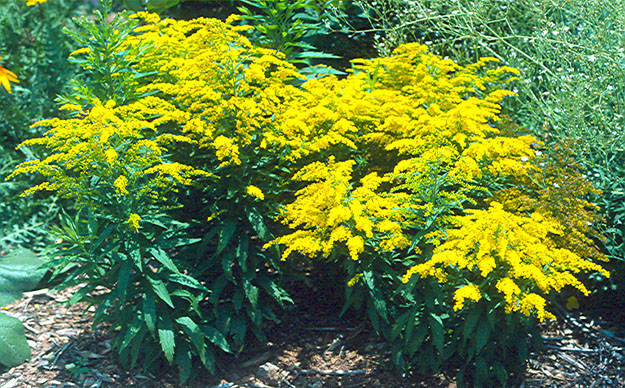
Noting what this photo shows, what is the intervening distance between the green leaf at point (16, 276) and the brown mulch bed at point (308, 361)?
8.8 inches

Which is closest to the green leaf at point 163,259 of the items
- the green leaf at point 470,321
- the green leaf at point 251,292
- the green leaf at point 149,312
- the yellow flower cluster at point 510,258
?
the green leaf at point 149,312

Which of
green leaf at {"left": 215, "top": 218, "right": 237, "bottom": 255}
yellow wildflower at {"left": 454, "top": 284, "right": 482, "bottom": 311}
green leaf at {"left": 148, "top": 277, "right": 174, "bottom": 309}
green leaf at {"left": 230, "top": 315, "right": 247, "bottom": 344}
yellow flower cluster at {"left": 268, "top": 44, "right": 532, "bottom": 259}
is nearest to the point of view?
yellow wildflower at {"left": 454, "top": 284, "right": 482, "bottom": 311}

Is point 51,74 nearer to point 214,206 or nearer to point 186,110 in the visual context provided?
point 186,110

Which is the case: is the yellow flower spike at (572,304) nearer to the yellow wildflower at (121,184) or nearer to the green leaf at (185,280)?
the green leaf at (185,280)

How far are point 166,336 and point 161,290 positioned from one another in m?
0.21

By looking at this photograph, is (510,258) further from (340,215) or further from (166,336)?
(166,336)

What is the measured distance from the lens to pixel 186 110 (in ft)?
11.9

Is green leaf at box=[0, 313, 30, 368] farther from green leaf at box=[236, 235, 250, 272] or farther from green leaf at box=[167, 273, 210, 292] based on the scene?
green leaf at box=[236, 235, 250, 272]

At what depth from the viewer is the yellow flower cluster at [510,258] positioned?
2.84m

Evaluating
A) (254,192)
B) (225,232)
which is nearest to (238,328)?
(225,232)

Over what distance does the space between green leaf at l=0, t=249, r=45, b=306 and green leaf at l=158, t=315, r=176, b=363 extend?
50.1 inches

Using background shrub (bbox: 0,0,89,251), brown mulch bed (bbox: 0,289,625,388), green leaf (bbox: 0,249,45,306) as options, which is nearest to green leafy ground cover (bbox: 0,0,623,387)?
brown mulch bed (bbox: 0,289,625,388)

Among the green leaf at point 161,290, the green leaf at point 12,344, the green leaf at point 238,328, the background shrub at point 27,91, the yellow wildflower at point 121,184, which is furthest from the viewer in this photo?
the background shrub at point 27,91

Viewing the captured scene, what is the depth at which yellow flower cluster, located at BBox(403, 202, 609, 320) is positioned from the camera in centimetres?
284
